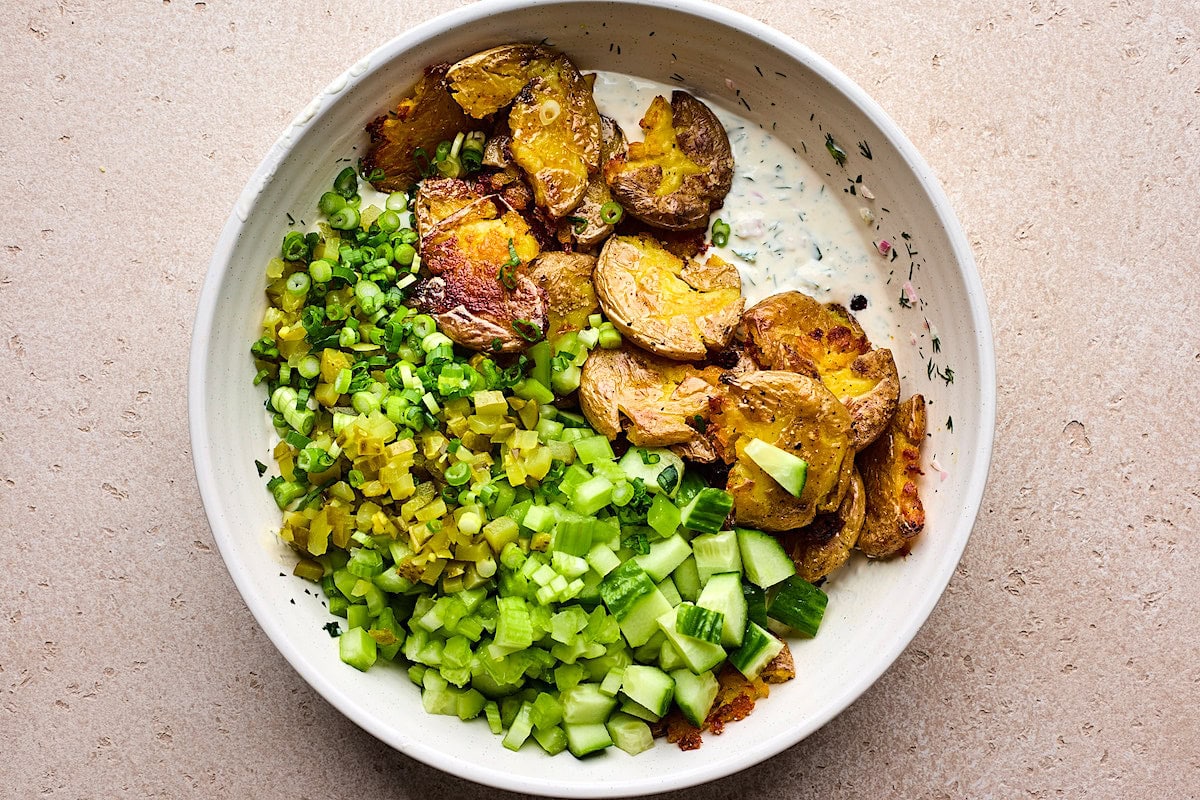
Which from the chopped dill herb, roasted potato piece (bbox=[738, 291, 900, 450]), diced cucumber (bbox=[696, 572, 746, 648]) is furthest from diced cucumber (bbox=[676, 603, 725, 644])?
the chopped dill herb

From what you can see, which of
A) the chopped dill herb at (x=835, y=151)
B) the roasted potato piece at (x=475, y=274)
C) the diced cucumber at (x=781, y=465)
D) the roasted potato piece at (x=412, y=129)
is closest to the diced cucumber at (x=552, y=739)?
the diced cucumber at (x=781, y=465)

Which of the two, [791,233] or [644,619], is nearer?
[644,619]

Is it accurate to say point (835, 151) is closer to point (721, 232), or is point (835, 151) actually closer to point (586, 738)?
point (721, 232)

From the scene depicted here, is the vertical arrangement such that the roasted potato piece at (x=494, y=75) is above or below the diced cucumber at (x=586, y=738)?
above

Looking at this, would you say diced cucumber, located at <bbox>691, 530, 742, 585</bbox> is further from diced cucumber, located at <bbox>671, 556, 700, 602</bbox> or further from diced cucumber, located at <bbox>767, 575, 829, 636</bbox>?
diced cucumber, located at <bbox>767, 575, 829, 636</bbox>

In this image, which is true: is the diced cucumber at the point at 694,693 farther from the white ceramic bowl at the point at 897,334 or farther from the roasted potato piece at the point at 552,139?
the roasted potato piece at the point at 552,139

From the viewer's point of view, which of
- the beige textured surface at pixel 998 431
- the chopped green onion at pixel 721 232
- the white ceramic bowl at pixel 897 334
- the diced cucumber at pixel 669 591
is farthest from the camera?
the beige textured surface at pixel 998 431

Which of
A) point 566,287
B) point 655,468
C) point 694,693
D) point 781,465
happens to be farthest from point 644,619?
point 566,287
